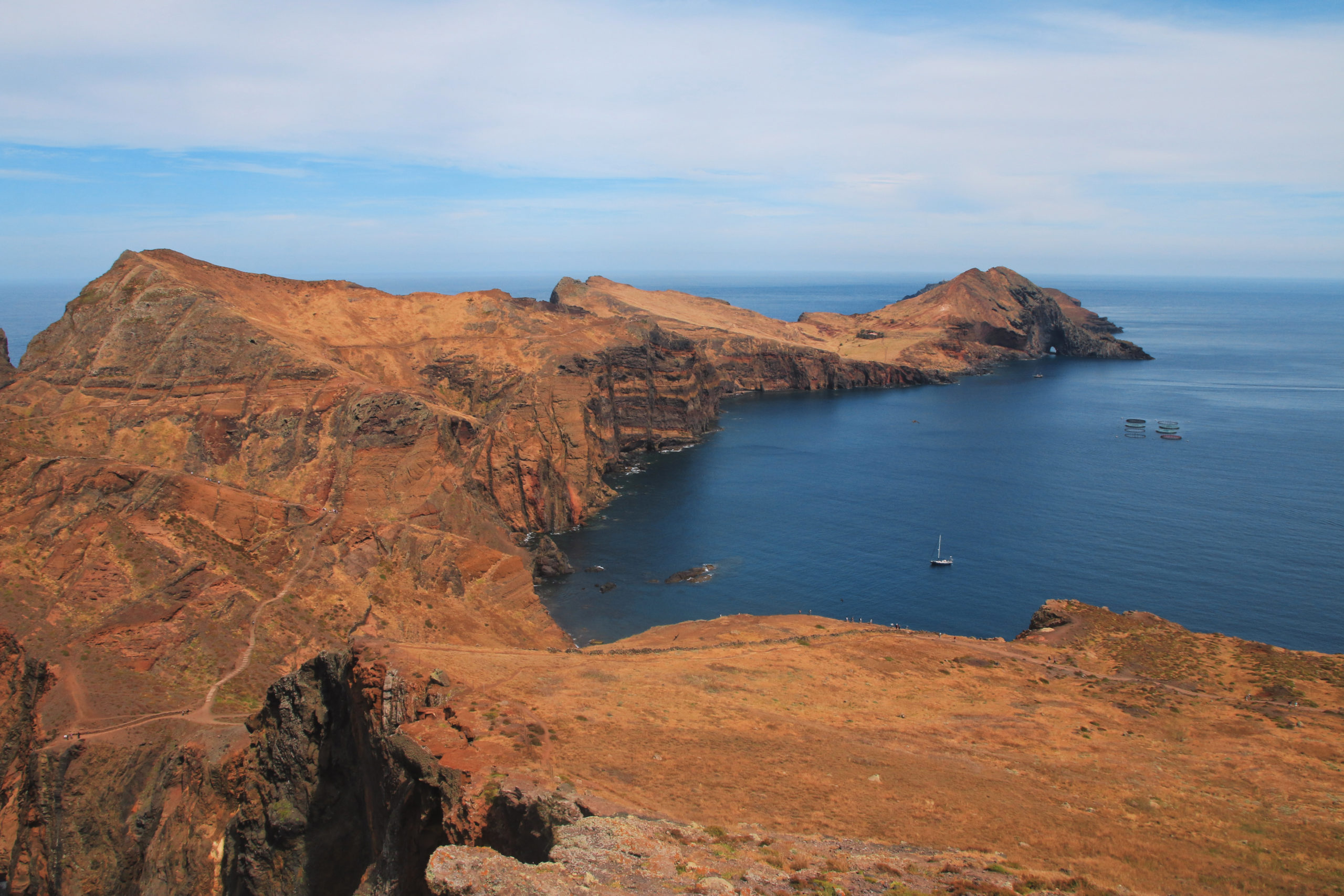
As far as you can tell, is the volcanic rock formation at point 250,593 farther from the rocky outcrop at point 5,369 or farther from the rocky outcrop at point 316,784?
the rocky outcrop at point 5,369

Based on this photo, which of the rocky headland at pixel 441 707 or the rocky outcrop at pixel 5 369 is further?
the rocky outcrop at pixel 5 369

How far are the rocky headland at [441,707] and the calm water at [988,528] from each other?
15.0 metres

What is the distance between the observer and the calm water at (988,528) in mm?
79312

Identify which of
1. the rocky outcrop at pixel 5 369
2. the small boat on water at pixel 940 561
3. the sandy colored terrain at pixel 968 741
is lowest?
the small boat on water at pixel 940 561

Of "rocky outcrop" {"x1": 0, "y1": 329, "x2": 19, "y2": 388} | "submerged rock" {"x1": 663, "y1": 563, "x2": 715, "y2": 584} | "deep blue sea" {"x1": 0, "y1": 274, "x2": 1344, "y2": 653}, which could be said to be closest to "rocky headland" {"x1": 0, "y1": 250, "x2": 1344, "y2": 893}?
"rocky outcrop" {"x1": 0, "y1": 329, "x2": 19, "y2": 388}

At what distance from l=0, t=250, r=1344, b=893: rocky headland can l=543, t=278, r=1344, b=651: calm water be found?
15.0 meters

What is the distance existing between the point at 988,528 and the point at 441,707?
85.5 m

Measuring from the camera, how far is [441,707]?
1275 inches

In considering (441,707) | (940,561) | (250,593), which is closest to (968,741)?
(441,707)

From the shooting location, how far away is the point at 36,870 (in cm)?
4475

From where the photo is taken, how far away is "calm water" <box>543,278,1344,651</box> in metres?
79.3

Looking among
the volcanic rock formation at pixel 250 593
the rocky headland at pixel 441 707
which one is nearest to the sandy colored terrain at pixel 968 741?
the rocky headland at pixel 441 707

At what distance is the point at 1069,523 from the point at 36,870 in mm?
102965

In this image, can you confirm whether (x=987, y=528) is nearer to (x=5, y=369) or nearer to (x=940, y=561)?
(x=940, y=561)
